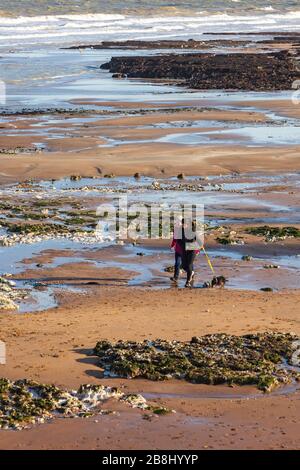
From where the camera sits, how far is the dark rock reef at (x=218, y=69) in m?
44.7

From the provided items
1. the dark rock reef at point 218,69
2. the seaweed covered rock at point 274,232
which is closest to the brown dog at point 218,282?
the seaweed covered rock at point 274,232

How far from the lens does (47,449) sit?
828 cm

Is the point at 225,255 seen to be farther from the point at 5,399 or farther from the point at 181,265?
the point at 5,399

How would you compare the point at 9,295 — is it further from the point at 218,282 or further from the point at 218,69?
the point at 218,69

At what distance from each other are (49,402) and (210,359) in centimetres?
205

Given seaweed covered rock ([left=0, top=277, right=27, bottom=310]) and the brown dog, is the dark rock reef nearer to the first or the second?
the brown dog

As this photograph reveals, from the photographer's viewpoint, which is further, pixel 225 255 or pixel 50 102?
Answer: pixel 50 102

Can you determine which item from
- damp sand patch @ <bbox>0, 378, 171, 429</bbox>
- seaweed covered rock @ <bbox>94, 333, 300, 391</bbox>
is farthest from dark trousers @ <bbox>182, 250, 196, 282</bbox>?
damp sand patch @ <bbox>0, 378, 171, 429</bbox>

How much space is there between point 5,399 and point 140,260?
6639 mm

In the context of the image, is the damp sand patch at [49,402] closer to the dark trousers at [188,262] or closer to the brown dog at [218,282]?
the brown dog at [218,282]

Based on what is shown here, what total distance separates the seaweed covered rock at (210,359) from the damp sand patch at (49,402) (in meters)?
0.68

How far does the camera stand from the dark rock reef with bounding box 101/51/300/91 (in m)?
44.7

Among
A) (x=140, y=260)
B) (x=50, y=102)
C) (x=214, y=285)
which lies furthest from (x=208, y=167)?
(x=50, y=102)

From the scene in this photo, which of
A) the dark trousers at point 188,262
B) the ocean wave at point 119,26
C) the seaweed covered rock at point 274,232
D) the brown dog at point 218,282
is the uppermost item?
the ocean wave at point 119,26
